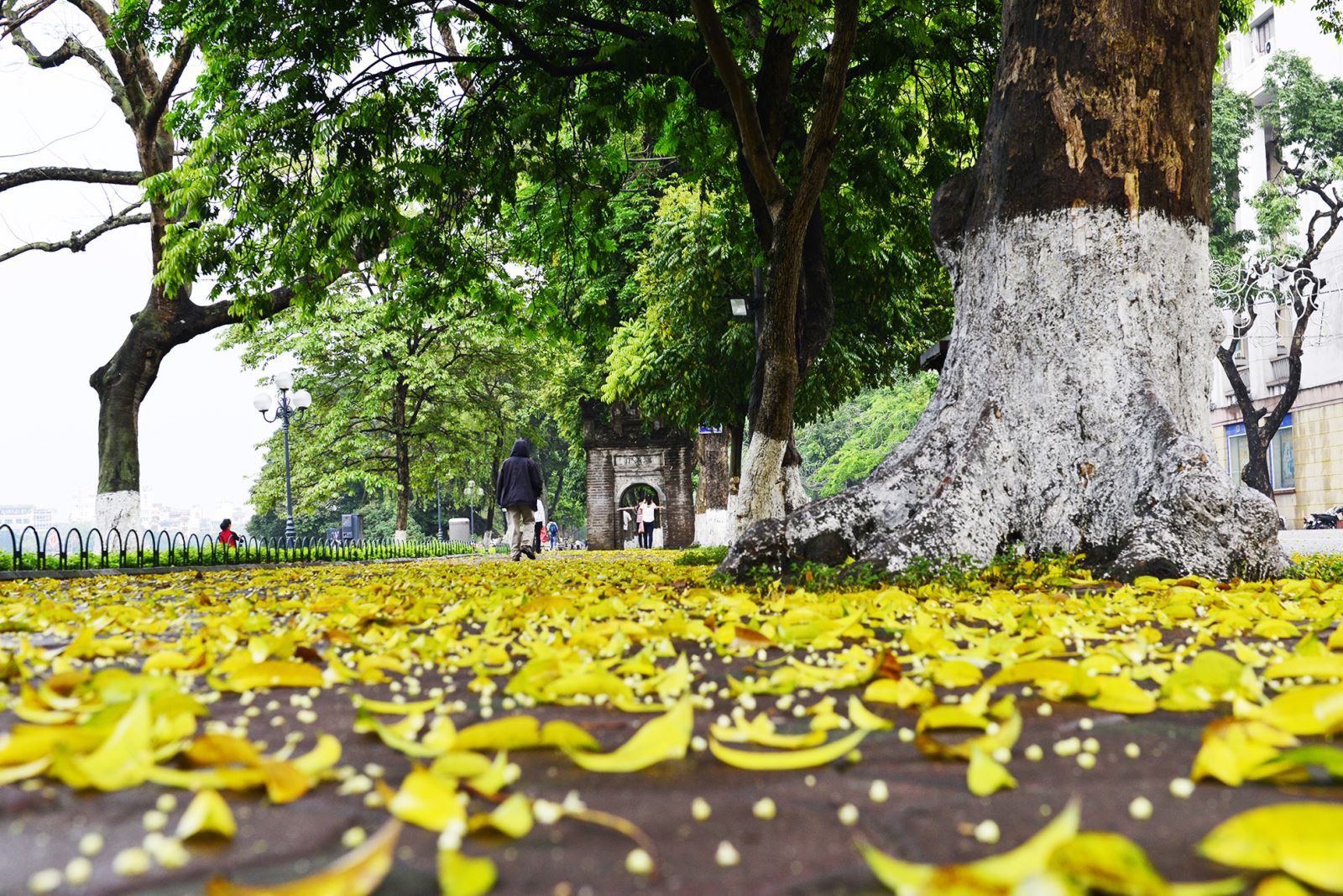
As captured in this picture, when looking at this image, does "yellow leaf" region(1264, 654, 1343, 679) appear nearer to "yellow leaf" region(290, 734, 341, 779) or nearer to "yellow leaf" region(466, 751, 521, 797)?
"yellow leaf" region(466, 751, 521, 797)

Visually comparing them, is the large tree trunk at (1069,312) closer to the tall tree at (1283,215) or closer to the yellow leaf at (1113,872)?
the yellow leaf at (1113,872)

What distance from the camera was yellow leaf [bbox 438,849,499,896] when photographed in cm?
111

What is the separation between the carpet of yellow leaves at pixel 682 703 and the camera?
1.16m

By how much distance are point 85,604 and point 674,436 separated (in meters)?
25.7

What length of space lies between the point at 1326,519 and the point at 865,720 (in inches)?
1264

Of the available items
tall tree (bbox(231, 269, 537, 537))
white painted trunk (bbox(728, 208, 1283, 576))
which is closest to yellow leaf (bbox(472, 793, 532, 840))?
white painted trunk (bbox(728, 208, 1283, 576))

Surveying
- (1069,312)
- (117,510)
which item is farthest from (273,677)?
(117,510)

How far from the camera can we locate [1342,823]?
1141 mm

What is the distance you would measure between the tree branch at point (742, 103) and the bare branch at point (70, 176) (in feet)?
40.3

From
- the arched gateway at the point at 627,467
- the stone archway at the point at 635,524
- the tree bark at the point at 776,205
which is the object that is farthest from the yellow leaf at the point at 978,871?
the stone archway at the point at 635,524

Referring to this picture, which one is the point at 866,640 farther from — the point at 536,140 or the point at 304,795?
the point at 536,140

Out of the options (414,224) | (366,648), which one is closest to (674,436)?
(414,224)

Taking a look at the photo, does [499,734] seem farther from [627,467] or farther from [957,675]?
[627,467]

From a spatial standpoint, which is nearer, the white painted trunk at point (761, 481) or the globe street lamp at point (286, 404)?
the white painted trunk at point (761, 481)
